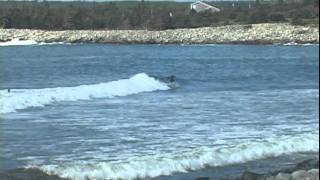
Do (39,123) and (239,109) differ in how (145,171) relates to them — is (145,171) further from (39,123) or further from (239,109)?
(239,109)

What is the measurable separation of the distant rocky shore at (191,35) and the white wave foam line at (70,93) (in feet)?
140

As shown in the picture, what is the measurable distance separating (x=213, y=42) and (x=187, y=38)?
154 inches

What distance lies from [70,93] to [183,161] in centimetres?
1234

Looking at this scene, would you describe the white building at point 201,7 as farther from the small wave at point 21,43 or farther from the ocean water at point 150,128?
the ocean water at point 150,128

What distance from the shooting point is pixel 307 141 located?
1084 centimetres

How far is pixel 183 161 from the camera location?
9.86 m

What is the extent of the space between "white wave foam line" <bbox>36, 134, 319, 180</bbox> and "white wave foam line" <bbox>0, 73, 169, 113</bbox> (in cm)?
761

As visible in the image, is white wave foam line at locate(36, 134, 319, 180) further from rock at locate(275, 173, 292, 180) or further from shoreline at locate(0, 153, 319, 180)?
rock at locate(275, 173, 292, 180)

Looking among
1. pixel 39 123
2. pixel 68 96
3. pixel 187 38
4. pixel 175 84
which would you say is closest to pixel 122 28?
pixel 187 38

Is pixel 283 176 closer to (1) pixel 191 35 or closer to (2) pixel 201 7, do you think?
(1) pixel 191 35

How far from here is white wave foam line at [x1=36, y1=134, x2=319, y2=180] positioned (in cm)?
931

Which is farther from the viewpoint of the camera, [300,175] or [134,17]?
[134,17]

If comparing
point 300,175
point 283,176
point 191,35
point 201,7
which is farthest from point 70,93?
point 201,7

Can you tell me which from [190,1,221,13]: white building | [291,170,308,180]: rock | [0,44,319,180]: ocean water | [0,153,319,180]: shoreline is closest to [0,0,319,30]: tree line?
[190,1,221,13]: white building
